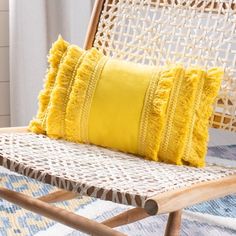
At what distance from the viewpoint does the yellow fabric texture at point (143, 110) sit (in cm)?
138

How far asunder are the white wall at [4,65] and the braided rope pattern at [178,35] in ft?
2.16

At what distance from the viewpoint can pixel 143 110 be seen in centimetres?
138

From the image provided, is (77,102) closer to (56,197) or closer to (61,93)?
(61,93)

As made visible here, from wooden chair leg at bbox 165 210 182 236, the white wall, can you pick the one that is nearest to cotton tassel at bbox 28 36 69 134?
wooden chair leg at bbox 165 210 182 236

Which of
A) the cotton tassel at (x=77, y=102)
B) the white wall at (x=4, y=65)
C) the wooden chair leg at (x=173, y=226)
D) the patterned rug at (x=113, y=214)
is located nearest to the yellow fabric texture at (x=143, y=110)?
the cotton tassel at (x=77, y=102)

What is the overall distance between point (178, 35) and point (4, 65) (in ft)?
2.96

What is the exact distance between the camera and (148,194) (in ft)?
3.52

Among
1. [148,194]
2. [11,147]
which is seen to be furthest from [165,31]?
[148,194]

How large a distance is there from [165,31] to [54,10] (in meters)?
0.75

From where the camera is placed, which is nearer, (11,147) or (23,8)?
(11,147)

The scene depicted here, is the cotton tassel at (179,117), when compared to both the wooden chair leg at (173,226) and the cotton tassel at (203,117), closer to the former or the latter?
the cotton tassel at (203,117)

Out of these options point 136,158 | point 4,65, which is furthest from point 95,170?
point 4,65

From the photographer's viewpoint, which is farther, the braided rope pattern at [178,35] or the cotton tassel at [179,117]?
the braided rope pattern at [178,35]

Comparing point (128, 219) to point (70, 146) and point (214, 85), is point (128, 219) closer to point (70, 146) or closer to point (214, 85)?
point (70, 146)
